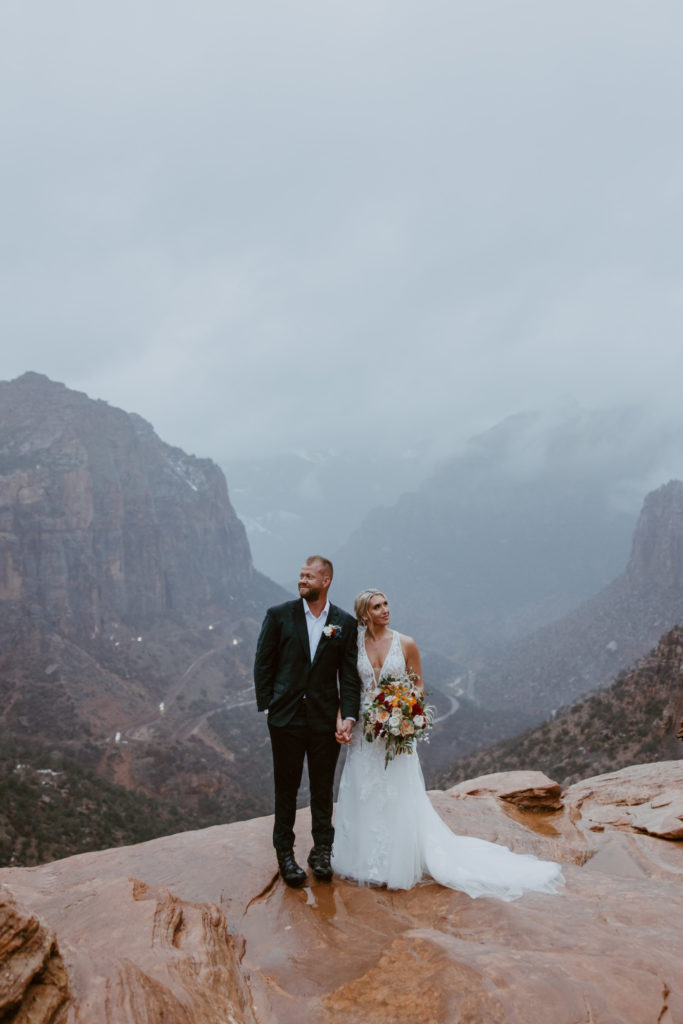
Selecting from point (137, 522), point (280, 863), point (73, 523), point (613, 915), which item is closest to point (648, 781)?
point (613, 915)

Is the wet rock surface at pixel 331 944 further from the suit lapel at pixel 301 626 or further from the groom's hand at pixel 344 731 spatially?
the suit lapel at pixel 301 626

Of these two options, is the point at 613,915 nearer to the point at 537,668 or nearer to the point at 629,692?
the point at 629,692

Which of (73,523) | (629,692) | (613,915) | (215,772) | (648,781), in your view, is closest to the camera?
(613,915)

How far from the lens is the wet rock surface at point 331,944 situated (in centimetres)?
369

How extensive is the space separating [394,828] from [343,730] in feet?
4.17

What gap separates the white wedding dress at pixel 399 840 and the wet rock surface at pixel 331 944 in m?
0.21

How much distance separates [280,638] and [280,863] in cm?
240

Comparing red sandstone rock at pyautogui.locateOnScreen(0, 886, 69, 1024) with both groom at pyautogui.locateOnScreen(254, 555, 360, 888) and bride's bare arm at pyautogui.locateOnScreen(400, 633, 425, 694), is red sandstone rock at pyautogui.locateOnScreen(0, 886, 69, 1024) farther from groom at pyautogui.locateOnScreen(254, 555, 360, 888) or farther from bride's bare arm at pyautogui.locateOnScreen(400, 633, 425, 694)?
bride's bare arm at pyautogui.locateOnScreen(400, 633, 425, 694)

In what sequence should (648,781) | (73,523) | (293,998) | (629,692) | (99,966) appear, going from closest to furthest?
(99,966), (293,998), (648,781), (629,692), (73,523)

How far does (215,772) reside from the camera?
58875 mm

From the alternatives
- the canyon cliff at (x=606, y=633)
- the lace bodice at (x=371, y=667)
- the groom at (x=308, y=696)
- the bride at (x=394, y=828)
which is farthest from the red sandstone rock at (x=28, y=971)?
the canyon cliff at (x=606, y=633)

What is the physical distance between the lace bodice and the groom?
0.63 ft

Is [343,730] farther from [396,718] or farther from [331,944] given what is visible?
[331,944]

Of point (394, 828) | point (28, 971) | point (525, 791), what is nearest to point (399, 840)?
point (394, 828)
